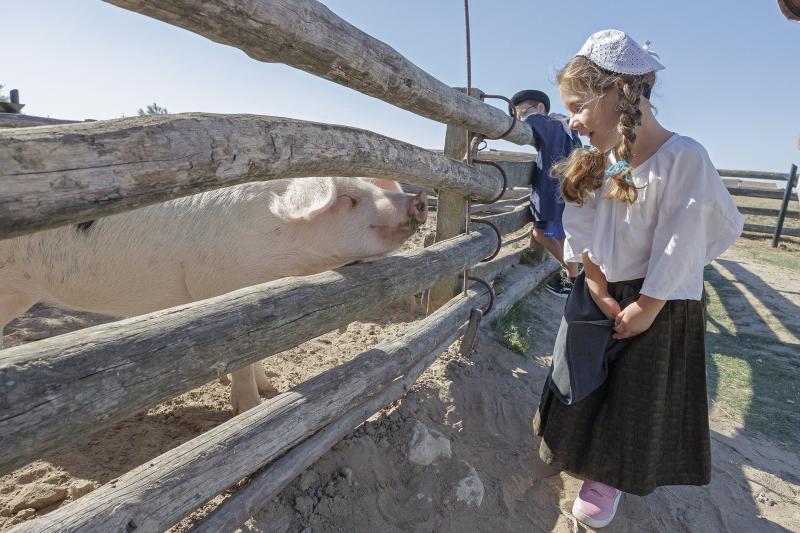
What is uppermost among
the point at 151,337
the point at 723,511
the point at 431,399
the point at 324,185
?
the point at 324,185

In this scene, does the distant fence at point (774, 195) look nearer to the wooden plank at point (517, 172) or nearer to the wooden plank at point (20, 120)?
the wooden plank at point (517, 172)

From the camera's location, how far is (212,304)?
1630 millimetres

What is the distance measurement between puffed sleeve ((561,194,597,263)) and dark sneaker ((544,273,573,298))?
3926 mm

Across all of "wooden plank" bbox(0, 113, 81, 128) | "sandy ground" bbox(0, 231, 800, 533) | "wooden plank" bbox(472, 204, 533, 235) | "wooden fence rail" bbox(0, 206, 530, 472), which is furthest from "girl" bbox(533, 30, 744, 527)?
"wooden plank" bbox(0, 113, 81, 128)

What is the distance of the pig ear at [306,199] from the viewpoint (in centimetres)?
257

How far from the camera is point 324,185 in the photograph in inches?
103

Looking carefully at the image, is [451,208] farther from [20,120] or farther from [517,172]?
[20,120]

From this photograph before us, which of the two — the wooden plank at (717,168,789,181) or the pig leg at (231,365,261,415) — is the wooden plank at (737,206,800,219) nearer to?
the wooden plank at (717,168,789,181)

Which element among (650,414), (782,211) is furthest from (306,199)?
(782,211)

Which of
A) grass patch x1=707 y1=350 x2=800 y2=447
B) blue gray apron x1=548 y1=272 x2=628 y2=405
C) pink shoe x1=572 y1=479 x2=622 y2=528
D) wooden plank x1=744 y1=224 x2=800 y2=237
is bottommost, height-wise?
grass patch x1=707 y1=350 x2=800 y2=447

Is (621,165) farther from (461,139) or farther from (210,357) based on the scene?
(210,357)

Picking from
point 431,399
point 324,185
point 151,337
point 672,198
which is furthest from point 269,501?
point 672,198

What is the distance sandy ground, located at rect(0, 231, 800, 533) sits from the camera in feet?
7.18

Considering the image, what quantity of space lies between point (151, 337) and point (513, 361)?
3132mm
